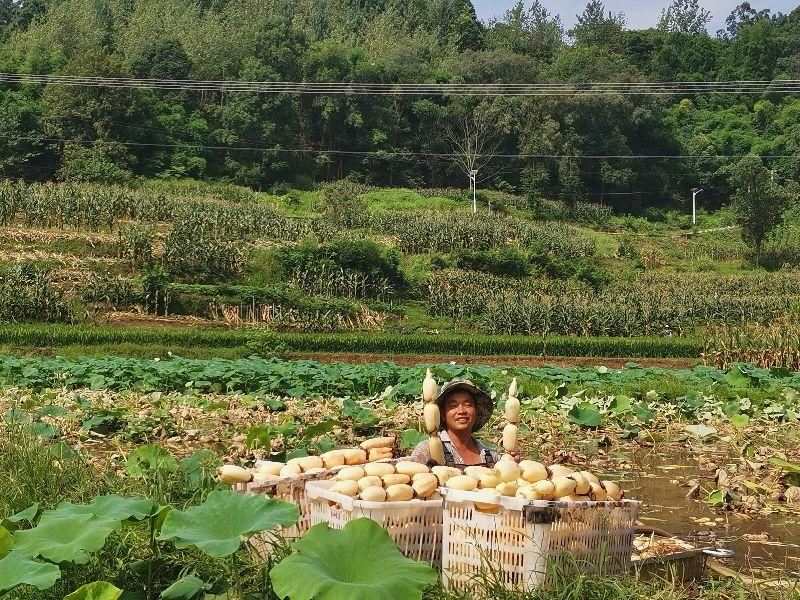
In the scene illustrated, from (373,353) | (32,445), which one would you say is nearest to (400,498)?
(32,445)

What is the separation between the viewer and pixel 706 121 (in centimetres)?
7656

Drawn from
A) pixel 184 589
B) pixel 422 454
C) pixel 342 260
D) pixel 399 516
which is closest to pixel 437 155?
pixel 342 260

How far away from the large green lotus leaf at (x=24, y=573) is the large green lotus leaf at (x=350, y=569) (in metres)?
0.78

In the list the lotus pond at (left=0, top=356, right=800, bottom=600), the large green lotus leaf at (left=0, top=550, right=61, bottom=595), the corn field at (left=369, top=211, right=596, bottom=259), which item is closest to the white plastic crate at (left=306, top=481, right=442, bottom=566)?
the lotus pond at (left=0, top=356, right=800, bottom=600)

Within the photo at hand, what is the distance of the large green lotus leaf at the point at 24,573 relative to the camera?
3445 millimetres

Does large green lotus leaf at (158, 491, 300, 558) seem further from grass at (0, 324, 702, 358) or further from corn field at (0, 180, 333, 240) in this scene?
corn field at (0, 180, 333, 240)

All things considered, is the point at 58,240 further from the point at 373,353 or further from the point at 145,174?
the point at 145,174

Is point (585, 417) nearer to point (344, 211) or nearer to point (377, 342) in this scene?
point (377, 342)

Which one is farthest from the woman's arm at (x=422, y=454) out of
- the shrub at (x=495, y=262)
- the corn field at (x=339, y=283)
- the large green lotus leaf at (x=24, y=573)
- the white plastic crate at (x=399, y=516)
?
the shrub at (x=495, y=262)

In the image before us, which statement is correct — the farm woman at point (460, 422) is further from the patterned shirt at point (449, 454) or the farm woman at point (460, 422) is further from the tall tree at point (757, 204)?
the tall tree at point (757, 204)

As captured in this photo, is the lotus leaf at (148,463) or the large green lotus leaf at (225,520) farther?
the lotus leaf at (148,463)

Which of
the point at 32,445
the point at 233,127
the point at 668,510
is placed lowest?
the point at 668,510

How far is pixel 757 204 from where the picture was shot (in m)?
47.5

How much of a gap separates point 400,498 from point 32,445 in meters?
3.06
